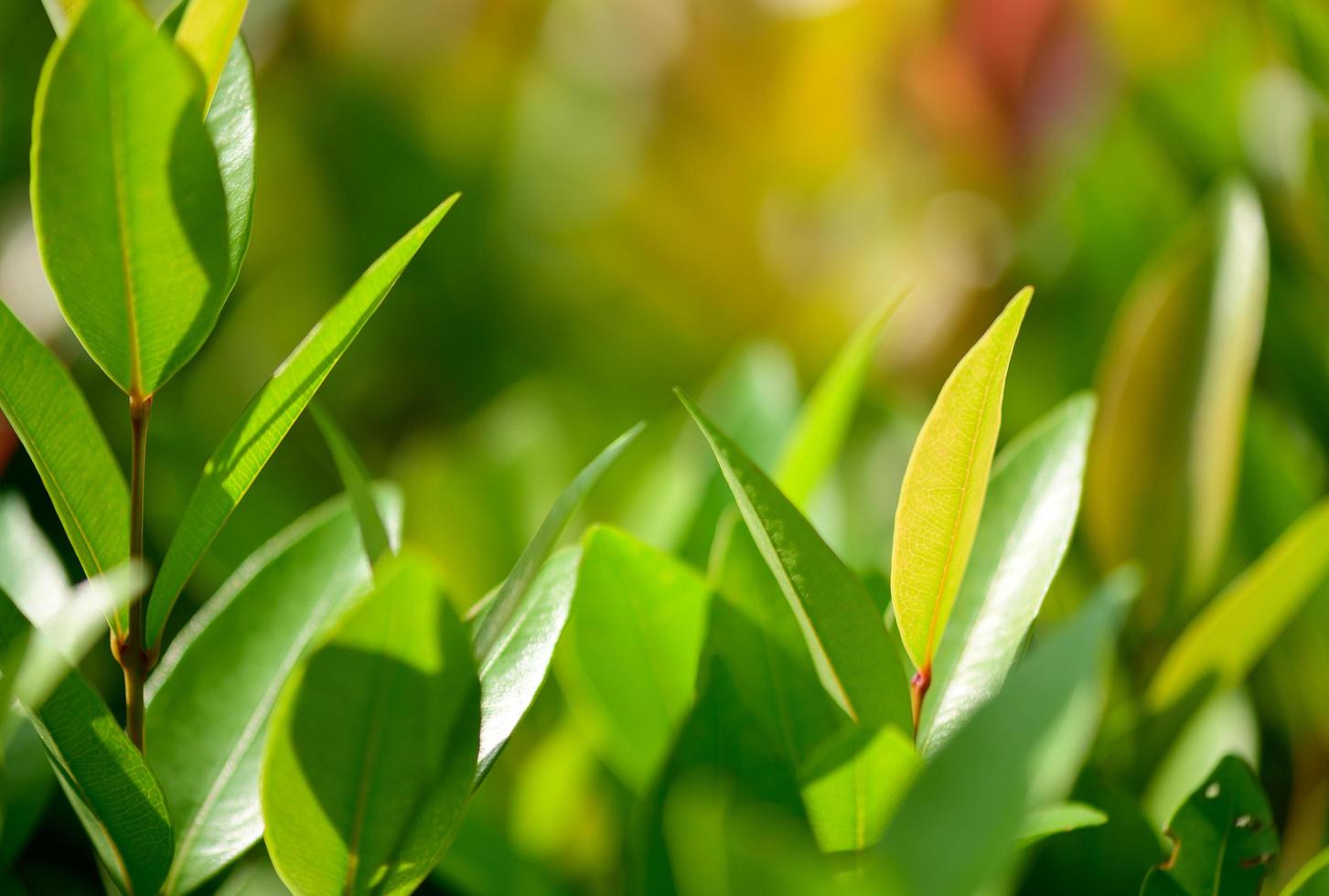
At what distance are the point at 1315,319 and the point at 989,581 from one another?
1.21 ft

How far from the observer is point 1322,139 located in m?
0.54

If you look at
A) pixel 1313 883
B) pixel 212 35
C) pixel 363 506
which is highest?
pixel 212 35

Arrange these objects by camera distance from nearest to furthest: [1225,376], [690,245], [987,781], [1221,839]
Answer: [987,781]
[1221,839]
[1225,376]
[690,245]

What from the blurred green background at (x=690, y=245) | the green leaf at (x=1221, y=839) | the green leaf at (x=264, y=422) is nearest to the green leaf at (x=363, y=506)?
the green leaf at (x=264, y=422)

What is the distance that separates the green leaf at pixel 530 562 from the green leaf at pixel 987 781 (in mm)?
115

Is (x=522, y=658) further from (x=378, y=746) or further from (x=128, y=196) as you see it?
(x=128, y=196)

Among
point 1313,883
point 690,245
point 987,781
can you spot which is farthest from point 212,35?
point 690,245

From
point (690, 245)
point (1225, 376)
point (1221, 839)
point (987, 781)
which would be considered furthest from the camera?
point (690, 245)

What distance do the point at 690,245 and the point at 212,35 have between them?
75 centimetres

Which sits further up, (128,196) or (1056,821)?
(128,196)

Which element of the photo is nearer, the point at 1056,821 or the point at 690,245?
the point at 1056,821

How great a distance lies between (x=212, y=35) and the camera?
1.05 ft

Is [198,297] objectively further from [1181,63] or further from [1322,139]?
[1181,63]

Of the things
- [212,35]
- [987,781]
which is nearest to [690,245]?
[212,35]
